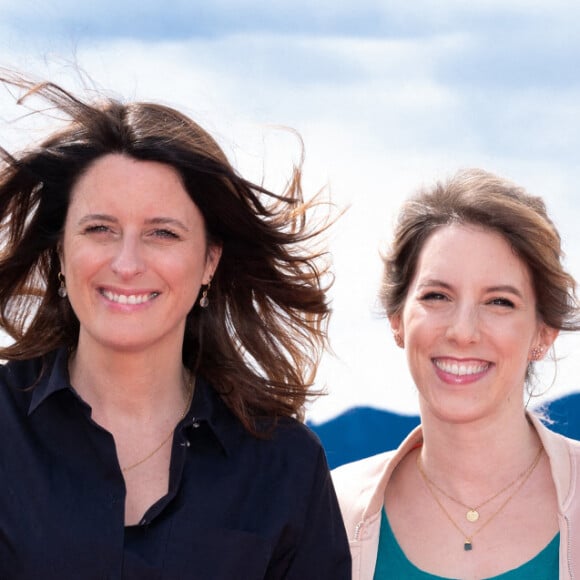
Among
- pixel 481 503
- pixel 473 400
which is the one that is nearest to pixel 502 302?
pixel 473 400

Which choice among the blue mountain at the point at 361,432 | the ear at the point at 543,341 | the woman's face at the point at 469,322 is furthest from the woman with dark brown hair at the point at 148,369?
the blue mountain at the point at 361,432

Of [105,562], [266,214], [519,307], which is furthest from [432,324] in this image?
[105,562]

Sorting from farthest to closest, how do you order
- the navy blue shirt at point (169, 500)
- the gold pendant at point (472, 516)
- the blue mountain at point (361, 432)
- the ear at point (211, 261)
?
the blue mountain at point (361, 432)
the gold pendant at point (472, 516)
the ear at point (211, 261)
the navy blue shirt at point (169, 500)

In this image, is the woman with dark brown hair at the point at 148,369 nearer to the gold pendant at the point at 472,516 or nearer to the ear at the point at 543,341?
the gold pendant at the point at 472,516

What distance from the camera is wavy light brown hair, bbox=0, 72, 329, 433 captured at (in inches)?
128

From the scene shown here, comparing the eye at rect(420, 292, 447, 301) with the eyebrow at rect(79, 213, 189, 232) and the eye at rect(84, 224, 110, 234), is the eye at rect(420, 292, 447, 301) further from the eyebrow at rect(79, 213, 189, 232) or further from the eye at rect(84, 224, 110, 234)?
the eye at rect(84, 224, 110, 234)

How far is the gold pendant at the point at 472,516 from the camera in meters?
3.57

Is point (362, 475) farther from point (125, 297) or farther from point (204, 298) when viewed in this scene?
point (125, 297)

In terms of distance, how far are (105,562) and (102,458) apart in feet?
1.00

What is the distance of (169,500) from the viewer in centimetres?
296

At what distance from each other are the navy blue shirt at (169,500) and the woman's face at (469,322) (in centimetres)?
52

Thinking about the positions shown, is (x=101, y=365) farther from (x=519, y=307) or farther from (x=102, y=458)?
(x=519, y=307)

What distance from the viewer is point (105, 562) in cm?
280

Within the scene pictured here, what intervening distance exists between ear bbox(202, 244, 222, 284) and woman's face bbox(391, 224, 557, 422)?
68 cm
